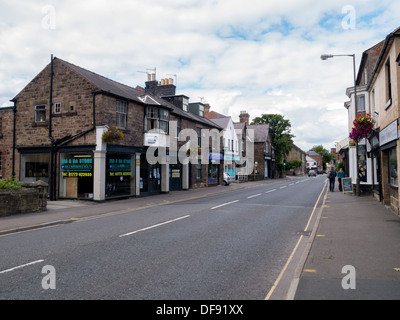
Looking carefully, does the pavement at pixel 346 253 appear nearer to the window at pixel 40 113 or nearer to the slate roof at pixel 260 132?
the window at pixel 40 113

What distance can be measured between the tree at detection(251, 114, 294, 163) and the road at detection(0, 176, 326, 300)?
52.7 meters

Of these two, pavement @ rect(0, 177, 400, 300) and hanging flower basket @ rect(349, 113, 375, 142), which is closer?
pavement @ rect(0, 177, 400, 300)

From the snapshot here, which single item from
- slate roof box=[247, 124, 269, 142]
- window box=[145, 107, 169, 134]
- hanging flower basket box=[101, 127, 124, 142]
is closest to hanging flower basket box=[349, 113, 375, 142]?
window box=[145, 107, 169, 134]

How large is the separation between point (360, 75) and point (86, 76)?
1997 cm

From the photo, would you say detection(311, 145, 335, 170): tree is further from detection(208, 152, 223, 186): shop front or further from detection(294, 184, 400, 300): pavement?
detection(294, 184, 400, 300): pavement

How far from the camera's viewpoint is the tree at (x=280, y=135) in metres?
61.9

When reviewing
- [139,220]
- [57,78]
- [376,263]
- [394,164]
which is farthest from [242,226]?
[57,78]

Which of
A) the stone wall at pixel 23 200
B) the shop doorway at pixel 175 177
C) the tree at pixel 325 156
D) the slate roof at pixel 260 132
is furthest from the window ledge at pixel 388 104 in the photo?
the tree at pixel 325 156

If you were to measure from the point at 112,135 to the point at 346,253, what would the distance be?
1375 cm

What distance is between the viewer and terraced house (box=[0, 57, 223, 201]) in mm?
17844

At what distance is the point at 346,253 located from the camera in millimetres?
6660

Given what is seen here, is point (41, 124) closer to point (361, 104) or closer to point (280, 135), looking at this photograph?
point (361, 104)

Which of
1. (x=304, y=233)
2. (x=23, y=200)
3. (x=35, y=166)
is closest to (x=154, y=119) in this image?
(x=35, y=166)
